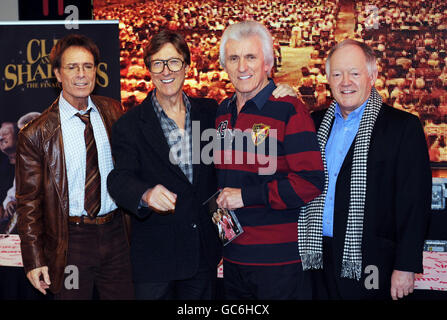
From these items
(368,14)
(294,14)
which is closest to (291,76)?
(294,14)

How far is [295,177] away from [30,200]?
1.39 meters

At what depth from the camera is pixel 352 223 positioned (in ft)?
6.88

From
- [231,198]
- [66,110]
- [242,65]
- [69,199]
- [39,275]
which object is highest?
[242,65]

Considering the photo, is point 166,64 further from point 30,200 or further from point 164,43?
point 30,200

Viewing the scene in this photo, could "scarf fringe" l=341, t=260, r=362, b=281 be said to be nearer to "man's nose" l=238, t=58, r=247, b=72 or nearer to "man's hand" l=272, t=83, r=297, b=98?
"man's hand" l=272, t=83, r=297, b=98

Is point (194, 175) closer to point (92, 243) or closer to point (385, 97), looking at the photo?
point (92, 243)

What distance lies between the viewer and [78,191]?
2424mm

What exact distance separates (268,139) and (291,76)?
2368 mm

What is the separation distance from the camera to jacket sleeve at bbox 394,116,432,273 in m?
2.03

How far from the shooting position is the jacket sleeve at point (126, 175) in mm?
2047

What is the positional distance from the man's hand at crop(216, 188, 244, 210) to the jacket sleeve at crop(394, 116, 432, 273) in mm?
701

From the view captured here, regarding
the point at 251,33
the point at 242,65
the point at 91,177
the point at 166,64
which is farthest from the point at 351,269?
the point at 91,177

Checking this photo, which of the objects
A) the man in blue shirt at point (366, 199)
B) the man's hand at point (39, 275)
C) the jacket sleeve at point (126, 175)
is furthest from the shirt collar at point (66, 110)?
the man in blue shirt at point (366, 199)

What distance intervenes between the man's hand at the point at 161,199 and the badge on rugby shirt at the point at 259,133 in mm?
420
